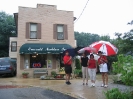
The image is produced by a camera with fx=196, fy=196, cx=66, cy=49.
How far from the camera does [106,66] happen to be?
32.2 ft

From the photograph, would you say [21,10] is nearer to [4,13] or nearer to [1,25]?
[1,25]

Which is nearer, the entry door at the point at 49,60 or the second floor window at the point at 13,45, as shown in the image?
the entry door at the point at 49,60

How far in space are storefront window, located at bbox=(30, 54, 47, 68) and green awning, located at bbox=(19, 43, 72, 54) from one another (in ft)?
3.79

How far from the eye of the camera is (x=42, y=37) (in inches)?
714

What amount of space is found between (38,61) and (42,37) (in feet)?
7.40

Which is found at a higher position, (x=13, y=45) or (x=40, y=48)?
(x=13, y=45)

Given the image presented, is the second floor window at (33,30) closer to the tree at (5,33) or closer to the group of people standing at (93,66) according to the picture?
the group of people standing at (93,66)

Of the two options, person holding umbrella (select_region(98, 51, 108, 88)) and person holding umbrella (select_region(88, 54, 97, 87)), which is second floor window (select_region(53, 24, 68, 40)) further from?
person holding umbrella (select_region(98, 51, 108, 88))

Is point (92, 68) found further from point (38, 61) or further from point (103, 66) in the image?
point (38, 61)

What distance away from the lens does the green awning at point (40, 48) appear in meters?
17.0

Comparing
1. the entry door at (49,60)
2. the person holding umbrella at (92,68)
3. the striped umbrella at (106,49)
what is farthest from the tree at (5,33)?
the striped umbrella at (106,49)

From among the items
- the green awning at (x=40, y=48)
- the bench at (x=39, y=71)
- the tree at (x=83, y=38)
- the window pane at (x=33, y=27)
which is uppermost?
the tree at (x=83, y=38)

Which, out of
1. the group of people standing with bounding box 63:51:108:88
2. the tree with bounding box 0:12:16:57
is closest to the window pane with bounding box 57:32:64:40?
the group of people standing with bounding box 63:51:108:88

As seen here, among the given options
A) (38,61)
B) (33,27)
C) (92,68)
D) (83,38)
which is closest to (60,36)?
(33,27)
